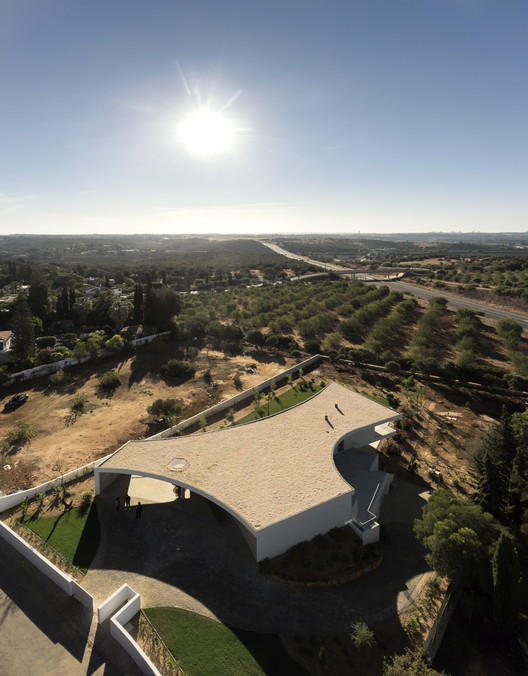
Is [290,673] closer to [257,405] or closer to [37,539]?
[37,539]

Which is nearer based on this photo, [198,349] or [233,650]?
[233,650]

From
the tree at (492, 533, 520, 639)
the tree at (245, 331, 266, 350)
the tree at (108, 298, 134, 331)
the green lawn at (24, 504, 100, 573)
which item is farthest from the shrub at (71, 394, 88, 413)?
the tree at (492, 533, 520, 639)

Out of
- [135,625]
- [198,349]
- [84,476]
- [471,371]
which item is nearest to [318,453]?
[135,625]

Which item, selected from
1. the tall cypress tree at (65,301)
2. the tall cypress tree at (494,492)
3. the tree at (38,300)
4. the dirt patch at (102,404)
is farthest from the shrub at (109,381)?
the tall cypress tree at (494,492)

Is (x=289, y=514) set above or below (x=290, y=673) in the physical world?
above

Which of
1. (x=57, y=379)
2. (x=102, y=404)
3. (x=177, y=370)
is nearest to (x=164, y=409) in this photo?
(x=102, y=404)

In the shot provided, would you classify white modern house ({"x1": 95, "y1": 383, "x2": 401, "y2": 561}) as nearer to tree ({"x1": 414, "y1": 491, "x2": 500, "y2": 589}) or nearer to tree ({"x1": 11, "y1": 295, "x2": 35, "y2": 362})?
tree ({"x1": 414, "y1": 491, "x2": 500, "y2": 589})

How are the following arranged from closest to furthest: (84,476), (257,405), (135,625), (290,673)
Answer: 1. (290,673)
2. (135,625)
3. (84,476)
4. (257,405)
